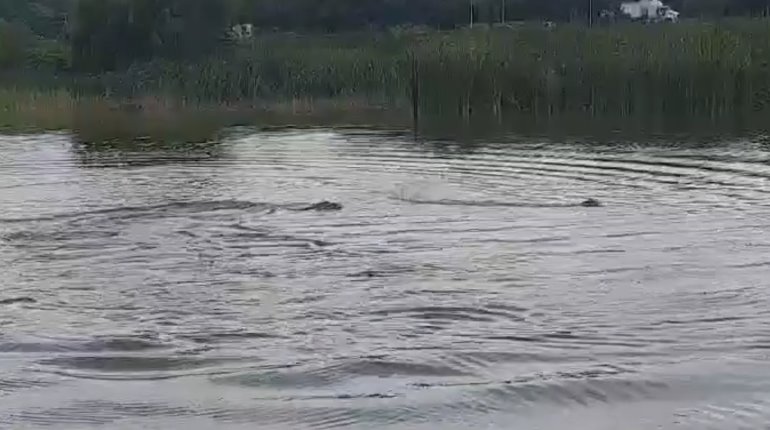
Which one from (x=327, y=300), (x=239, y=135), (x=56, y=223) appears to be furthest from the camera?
(x=239, y=135)

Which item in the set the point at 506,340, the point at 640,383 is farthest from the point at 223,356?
the point at 640,383

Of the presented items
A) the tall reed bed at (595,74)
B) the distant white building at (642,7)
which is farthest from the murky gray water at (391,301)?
the distant white building at (642,7)

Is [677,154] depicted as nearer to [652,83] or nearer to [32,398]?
[652,83]

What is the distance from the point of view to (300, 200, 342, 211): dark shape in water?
1373cm

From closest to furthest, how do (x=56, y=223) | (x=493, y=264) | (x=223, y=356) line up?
(x=223, y=356), (x=493, y=264), (x=56, y=223)

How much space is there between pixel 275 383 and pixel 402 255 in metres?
3.88

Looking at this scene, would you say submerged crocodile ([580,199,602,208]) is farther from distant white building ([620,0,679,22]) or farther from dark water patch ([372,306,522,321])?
distant white building ([620,0,679,22])

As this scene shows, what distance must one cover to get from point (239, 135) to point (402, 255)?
13651mm

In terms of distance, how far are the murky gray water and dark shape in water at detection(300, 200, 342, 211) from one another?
0.13 m

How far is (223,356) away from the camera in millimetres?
7750

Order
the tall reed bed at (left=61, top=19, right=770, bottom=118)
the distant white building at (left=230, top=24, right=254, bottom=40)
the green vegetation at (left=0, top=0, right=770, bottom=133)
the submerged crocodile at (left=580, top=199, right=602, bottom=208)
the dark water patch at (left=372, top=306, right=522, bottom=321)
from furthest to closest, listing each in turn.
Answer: the distant white building at (left=230, top=24, right=254, bottom=40)
the green vegetation at (left=0, top=0, right=770, bottom=133)
the tall reed bed at (left=61, top=19, right=770, bottom=118)
the submerged crocodile at (left=580, top=199, right=602, bottom=208)
the dark water patch at (left=372, top=306, right=522, bottom=321)

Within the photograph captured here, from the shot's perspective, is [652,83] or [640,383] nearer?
[640,383]

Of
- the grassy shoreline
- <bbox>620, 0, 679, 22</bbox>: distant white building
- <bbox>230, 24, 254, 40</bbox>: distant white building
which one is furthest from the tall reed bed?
<bbox>620, 0, 679, 22</bbox>: distant white building

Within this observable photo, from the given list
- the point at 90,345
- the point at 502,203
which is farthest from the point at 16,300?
the point at 502,203
